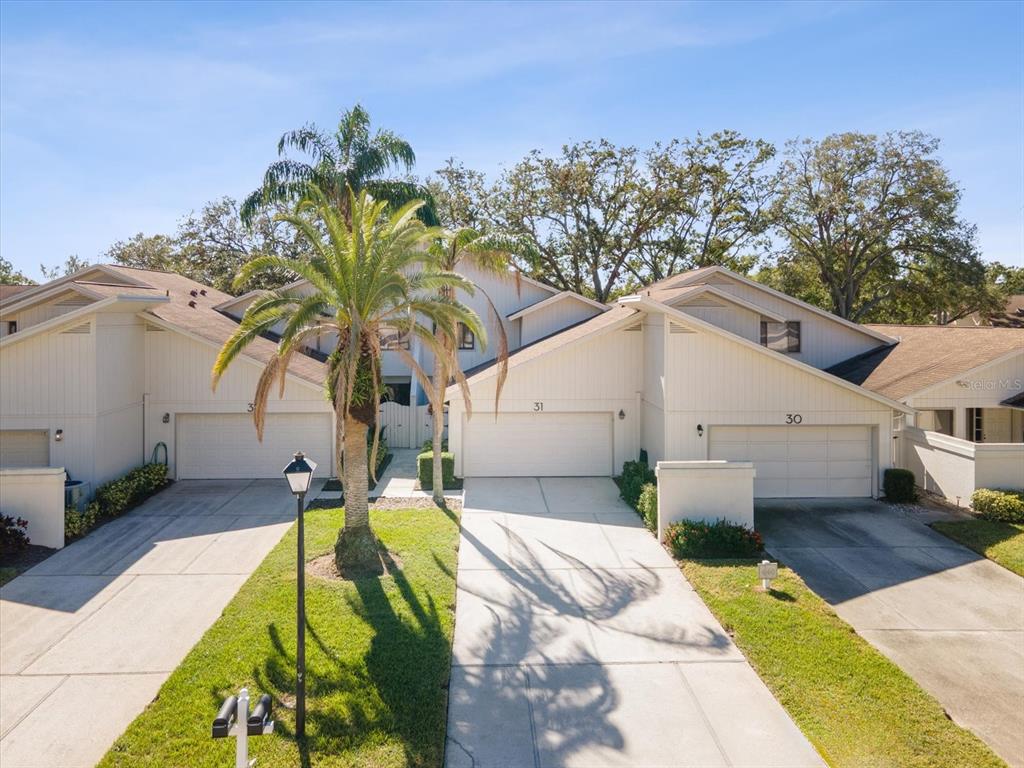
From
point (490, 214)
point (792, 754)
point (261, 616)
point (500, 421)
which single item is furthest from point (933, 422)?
point (490, 214)

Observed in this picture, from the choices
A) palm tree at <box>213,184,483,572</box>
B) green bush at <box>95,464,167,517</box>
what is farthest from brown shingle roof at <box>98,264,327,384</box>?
palm tree at <box>213,184,483,572</box>

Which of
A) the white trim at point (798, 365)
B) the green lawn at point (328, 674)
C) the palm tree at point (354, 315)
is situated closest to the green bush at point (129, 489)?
the green lawn at point (328, 674)

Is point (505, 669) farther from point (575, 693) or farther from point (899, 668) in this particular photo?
point (899, 668)

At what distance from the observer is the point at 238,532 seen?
49.9ft

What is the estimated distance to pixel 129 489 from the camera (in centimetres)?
1716

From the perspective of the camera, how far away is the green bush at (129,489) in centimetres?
1631

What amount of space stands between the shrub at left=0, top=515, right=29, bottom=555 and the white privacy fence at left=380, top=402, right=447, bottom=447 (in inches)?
476

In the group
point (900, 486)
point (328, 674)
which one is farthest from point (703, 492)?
point (328, 674)

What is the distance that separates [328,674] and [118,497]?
34.2ft

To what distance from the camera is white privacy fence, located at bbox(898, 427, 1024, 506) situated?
1661 centimetres

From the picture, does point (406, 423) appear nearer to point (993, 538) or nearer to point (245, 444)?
point (245, 444)

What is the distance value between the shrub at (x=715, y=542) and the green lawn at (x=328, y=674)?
448 centimetres

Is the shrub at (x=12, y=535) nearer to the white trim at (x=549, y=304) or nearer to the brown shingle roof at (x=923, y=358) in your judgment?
the white trim at (x=549, y=304)

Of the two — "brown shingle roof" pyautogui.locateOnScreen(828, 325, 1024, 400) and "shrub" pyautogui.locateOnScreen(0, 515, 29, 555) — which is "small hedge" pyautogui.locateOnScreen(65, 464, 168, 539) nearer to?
"shrub" pyautogui.locateOnScreen(0, 515, 29, 555)
